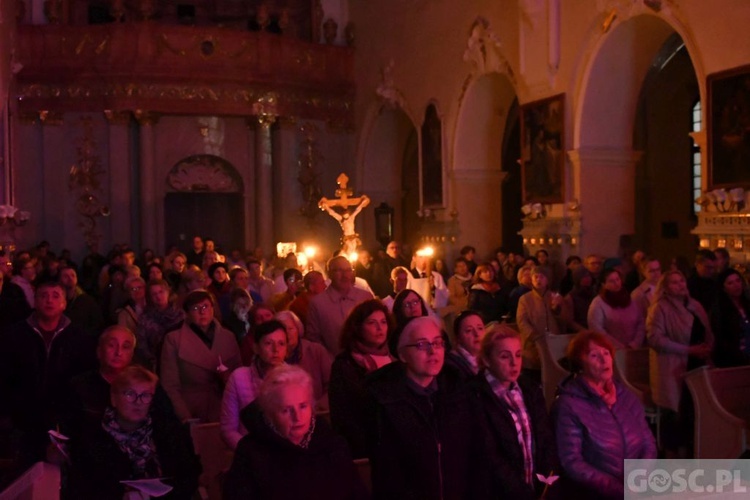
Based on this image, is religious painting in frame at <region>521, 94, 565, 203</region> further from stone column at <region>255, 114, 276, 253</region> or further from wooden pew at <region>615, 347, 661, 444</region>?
stone column at <region>255, 114, 276, 253</region>

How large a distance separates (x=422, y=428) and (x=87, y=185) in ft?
65.3

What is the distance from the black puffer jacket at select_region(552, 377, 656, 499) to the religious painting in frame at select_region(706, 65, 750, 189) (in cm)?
788

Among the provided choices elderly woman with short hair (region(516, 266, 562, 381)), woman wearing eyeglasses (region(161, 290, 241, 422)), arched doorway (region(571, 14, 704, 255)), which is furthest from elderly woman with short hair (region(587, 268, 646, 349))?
arched doorway (region(571, 14, 704, 255))

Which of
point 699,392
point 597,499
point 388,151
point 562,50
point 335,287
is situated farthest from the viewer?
point 388,151

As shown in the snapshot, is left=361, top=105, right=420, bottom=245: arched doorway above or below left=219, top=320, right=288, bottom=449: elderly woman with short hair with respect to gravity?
above

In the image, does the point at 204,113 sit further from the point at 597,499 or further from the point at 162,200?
the point at 597,499

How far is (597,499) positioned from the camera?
15.2 feet

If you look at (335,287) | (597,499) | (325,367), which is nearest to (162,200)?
(335,287)

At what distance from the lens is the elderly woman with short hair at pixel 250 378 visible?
5203 millimetres

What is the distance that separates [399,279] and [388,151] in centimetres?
1477

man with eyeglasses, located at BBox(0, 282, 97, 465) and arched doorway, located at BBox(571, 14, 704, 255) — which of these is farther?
arched doorway, located at BBox(571, 14, 704, 255)

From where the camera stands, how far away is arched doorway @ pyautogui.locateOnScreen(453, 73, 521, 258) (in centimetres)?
1902

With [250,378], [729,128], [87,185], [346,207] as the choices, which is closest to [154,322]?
[250,378]

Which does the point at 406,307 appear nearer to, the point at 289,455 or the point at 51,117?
the point at 289,455
